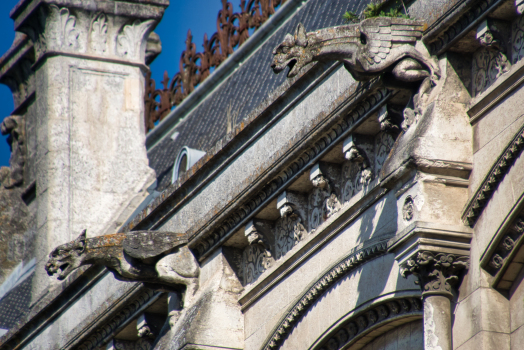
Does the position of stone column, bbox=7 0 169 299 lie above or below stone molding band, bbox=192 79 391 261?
above

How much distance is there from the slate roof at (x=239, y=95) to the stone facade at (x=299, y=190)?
8 centimetres

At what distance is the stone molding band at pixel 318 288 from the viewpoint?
9.58 meters

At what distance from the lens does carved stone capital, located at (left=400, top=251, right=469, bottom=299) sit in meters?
8.29

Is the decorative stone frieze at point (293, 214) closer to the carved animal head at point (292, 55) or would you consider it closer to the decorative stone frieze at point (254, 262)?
the decorative stone frieze at point (254, 262)

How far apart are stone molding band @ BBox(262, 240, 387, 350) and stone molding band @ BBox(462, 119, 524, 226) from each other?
3.76ft

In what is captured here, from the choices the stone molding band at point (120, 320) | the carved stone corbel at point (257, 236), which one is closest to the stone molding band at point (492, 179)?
the carved stone corbel at point (257, 236)

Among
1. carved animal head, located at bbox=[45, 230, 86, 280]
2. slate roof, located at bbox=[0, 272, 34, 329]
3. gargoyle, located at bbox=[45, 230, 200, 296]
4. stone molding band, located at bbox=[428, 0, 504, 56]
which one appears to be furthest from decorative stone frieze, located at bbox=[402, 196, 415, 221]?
slate roof, located at bbox=[0, 272, 34, 329]

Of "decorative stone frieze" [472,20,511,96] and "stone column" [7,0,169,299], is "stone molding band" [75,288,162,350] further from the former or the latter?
"decorative stone frieze" [472,20,511,96]

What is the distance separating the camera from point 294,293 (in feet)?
35.7

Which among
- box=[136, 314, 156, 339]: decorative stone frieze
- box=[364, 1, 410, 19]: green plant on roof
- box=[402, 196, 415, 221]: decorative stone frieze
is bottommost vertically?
box=[402, 196, 415, 221]: decorative stone frieze

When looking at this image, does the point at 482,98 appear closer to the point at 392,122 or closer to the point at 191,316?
the point at 392,122

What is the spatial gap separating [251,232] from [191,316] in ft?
4.18

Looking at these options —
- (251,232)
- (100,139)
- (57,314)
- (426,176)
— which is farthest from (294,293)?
(100,139)

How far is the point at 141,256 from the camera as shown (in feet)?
40.1
